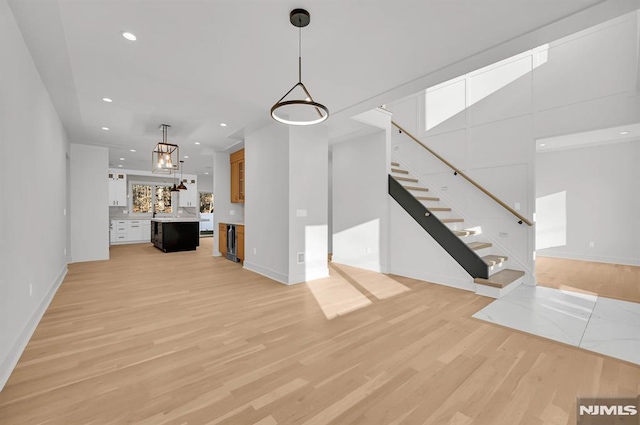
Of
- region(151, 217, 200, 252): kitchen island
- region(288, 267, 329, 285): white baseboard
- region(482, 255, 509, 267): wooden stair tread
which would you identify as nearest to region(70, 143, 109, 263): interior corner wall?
region(151, 217, 200, 252): kitchen island

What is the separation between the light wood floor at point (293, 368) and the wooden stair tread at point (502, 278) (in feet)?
1.30

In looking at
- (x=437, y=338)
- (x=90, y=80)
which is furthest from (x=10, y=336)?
(x=437, y=338)

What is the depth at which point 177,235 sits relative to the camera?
7973mm

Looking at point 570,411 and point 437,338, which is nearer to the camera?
point 570,411

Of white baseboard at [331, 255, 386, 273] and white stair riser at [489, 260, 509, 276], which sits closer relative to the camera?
white stair riser at [489, 260, 509, 276]

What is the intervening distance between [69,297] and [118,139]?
3765 mm

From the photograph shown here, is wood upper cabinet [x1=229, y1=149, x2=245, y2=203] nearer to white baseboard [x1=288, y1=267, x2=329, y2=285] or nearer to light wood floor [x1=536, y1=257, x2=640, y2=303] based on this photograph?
white baseboard [x1=288, y1=267, x2=329, y2=285]

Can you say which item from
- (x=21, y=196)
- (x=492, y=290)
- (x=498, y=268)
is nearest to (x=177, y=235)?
(x=21, y=196)

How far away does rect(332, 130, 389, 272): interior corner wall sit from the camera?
5.26 m

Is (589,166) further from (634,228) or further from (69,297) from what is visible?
(69,297)

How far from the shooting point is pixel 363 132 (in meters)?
5.37
